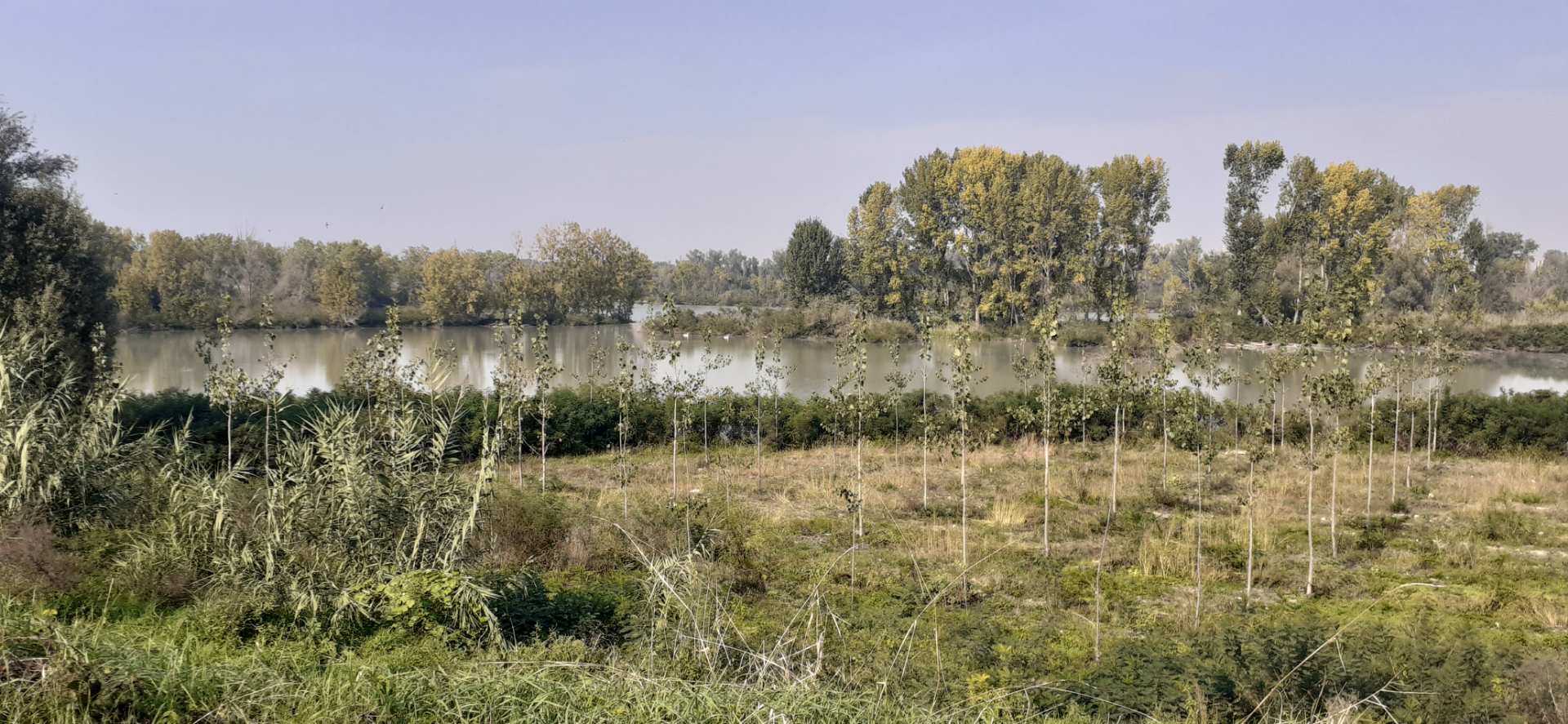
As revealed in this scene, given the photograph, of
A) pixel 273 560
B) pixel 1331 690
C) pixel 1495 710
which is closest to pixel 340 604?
pixel 273 560

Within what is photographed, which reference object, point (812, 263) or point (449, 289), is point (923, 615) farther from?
point (449, 289)

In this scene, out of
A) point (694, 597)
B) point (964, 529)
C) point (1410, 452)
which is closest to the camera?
point (694, 597)

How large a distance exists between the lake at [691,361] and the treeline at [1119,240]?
22.4ft

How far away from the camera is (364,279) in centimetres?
6562

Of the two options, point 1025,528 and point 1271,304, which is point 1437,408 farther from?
point 1271,304

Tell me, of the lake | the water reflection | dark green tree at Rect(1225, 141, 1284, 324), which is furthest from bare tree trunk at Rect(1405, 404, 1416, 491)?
dark green tree at Rect(1225, 141, 1284, 324)

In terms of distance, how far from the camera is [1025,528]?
496 inches

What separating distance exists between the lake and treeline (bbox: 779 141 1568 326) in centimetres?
682

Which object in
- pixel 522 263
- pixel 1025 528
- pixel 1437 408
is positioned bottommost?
pixel 1025 528

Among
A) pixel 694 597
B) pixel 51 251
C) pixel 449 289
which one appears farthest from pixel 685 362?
pixel 694 597

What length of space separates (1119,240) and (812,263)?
18337mm

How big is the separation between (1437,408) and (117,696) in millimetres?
20885

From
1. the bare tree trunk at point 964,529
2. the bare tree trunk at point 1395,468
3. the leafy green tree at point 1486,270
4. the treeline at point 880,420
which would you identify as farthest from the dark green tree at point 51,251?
the leafy green tree at point 1486,270

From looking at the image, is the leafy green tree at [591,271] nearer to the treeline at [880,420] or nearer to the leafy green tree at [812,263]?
the leafy green tree at [812,263]
